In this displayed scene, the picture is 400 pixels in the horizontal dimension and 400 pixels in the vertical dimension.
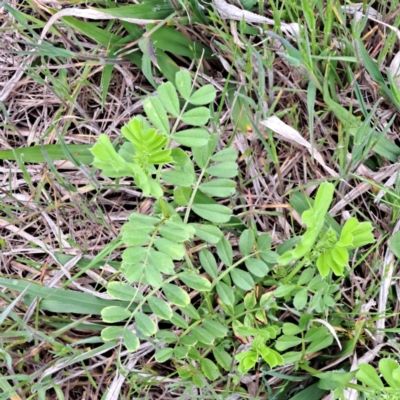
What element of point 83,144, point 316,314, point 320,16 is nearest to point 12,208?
point 83,144

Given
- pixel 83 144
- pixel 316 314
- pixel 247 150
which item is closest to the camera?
pixel 316 314

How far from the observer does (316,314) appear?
1.72 meters

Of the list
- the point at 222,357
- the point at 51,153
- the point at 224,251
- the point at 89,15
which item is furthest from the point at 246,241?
the point at 89,15

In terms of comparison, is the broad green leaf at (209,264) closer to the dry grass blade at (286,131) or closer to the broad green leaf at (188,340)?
the broad green leaf at (188,340)

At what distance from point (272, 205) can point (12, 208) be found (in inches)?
41.3

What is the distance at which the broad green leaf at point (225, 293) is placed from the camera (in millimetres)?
1610

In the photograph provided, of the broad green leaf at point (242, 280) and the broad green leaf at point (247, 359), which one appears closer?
the broad green leaf at point (247, 359)

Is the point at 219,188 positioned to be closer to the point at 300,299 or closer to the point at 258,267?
the point at 258,267

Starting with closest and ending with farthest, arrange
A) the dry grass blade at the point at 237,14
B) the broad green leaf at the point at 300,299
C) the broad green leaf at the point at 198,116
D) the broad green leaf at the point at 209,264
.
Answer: the broad green leaf at the point at 198,116, the broad green leaf at the point at 300,299, the broad green leaf at the point at 209,264, the dry grass blade at the point at 237,14

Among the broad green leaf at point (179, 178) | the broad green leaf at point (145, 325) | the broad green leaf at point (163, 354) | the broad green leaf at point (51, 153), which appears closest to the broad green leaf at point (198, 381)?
the broad green leaf at point (163, 354)

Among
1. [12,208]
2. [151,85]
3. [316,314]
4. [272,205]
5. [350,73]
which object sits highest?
[350,73]

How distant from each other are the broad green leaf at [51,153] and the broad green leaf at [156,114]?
0.57 metres

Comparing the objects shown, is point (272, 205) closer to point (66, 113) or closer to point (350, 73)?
point (350, 73)

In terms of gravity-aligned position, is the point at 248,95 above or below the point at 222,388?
above
